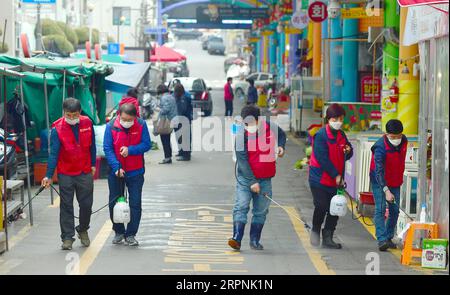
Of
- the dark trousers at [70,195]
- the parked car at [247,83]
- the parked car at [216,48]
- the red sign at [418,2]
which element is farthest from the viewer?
the parked car at [216,48]

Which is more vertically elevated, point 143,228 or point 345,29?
point 345,29

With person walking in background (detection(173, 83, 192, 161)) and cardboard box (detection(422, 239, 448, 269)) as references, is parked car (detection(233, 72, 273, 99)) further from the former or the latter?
cardboard box (detection(422, 239, 448, 269))

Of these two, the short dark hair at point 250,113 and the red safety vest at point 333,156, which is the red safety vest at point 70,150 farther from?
the red safety vest at point 333,156

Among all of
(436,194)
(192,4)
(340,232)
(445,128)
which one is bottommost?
(340,232)

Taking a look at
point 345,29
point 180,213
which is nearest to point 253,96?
point 345,29

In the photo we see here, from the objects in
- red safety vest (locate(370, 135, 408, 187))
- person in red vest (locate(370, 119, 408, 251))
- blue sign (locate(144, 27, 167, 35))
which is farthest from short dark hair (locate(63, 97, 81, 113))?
blue sign (locate(144, 27, 167, 35))

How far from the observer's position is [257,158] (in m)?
11.2

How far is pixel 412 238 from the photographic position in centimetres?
1076

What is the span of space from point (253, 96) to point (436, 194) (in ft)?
89.5

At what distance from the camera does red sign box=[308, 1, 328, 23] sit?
Result: 25.8m

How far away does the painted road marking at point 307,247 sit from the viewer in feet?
34.0

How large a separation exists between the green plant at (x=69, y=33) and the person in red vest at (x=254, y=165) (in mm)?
44715

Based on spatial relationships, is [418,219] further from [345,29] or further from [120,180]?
[345,29]

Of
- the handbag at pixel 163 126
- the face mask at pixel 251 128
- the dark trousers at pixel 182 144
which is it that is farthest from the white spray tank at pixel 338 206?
the dark trousers at pixel 182 144
